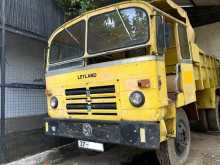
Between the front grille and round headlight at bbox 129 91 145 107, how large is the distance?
0.32 m

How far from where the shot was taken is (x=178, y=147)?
492cm

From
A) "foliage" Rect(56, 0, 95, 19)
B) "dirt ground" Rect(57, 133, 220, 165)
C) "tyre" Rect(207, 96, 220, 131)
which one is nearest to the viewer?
"dirt ground" Rect(57, 133, 220, 165)

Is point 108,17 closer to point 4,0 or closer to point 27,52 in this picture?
point 4,0

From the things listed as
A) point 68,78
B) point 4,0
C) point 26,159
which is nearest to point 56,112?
point 68,78

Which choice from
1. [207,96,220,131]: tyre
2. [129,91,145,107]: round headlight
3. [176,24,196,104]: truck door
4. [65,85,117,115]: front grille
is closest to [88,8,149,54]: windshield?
[65,85,117,115]: front grille

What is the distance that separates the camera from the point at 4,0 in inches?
217

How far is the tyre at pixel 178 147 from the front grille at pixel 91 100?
978mm

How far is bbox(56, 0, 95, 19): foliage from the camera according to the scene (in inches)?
272

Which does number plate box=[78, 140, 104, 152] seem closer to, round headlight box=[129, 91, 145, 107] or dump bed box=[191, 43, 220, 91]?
round headlight box=[129, 91, 145, 107]

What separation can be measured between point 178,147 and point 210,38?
758 centimetres

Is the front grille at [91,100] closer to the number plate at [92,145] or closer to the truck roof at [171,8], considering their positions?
the number plate at [92,145]

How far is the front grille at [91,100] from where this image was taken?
4.32 meters

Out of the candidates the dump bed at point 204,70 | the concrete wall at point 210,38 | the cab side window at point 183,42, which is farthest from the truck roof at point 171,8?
the concrete wall at point 210,38

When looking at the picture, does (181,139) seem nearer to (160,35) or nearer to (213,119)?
(160,35)
